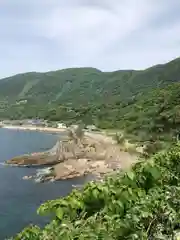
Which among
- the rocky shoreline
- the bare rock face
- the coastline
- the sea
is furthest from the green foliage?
the coastline

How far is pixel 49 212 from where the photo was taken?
4547mm

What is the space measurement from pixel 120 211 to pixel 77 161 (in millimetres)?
62121

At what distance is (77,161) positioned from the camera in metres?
66.1

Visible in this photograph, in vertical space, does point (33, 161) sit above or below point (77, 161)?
above

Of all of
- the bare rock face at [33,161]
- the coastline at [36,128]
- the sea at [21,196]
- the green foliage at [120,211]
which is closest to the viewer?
the green foliage at [120,211]

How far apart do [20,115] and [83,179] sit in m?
136

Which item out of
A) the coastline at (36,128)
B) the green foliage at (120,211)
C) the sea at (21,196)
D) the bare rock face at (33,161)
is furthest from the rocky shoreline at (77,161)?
the coastline at (36,128)

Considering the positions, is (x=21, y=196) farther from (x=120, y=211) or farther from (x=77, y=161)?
(x=120, y=211)

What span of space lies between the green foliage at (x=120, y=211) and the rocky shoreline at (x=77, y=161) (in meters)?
47.5

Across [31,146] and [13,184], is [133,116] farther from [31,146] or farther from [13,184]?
[13,184]

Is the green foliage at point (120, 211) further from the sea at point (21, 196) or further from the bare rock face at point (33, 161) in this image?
the bare rock face at point (33, 161)

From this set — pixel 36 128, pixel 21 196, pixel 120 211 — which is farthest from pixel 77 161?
pixel 36 128

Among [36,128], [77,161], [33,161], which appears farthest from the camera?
[36,128]

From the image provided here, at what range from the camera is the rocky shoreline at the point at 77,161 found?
5631 cm
